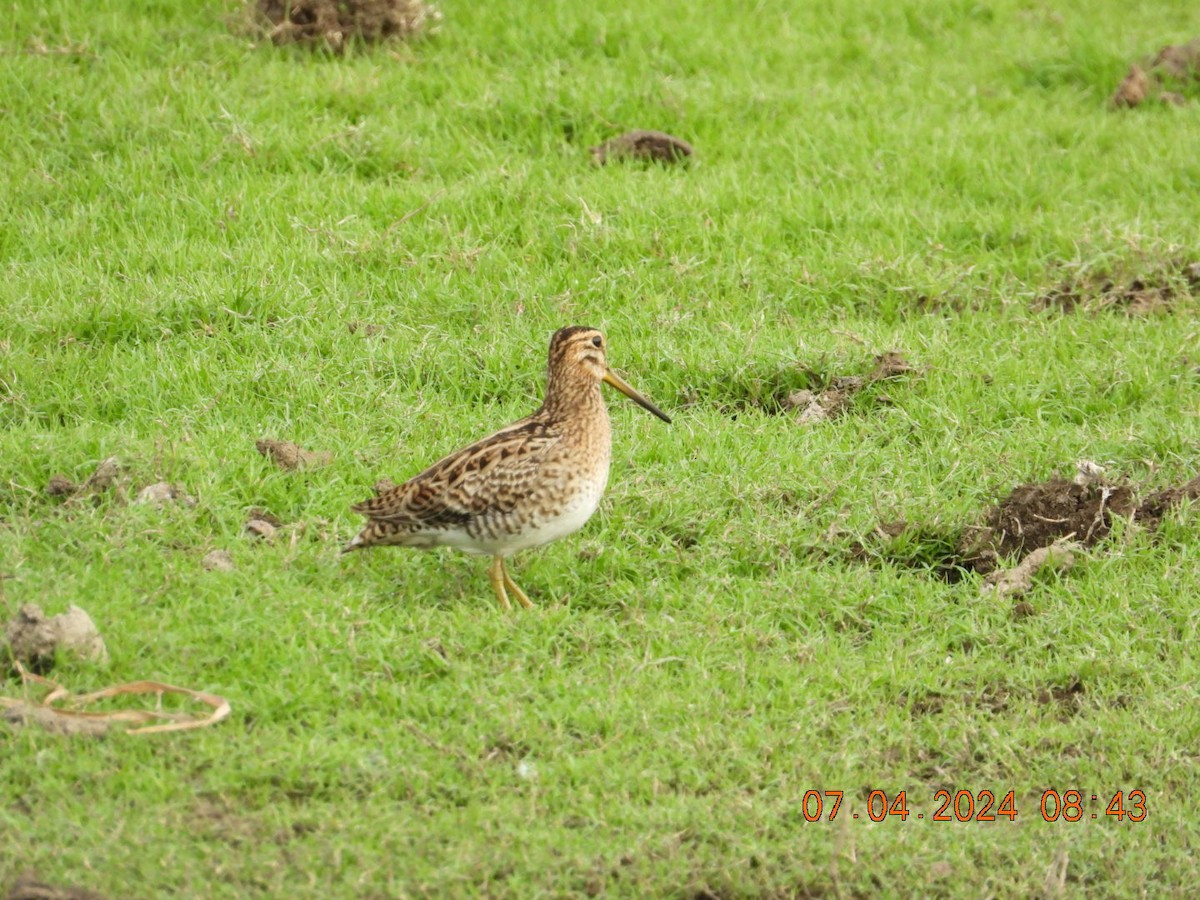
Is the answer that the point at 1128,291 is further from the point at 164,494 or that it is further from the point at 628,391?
the point at 164,494

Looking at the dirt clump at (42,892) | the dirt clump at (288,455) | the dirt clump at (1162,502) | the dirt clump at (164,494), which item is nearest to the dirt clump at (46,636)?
the dirt clump at (164,494)

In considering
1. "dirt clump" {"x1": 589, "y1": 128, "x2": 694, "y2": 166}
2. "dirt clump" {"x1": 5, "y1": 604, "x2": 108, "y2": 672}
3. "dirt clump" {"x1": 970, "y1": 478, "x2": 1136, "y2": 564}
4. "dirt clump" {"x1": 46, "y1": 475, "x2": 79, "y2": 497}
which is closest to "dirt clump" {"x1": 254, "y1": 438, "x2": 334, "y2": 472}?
"dirt clump" {"x1": 46, "y1": 475, "x2": 79, "y2": 497}

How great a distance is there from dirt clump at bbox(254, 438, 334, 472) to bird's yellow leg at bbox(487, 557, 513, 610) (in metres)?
1.10

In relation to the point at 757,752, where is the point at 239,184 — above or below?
above

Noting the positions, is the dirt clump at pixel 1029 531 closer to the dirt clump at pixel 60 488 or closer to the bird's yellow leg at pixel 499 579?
the bird's yellow leg at pixel 499 579

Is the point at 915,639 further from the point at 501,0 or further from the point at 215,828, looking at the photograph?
the point at 501,0

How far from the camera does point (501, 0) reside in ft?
38.3

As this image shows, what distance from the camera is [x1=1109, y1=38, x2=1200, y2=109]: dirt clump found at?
1160 cm

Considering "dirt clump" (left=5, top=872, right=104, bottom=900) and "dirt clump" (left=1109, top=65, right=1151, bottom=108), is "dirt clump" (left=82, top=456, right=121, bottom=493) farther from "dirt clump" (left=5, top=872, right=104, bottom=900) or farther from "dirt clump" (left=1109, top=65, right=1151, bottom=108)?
"dirt clump" (left=1109, top=65, right=1151, bottom=108)

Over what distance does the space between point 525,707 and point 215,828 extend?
121cm

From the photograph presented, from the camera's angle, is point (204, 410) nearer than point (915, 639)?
No

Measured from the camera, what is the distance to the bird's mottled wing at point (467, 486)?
638 centimetres

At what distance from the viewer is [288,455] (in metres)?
7.25

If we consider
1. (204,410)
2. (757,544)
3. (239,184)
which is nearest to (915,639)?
(757,544)
